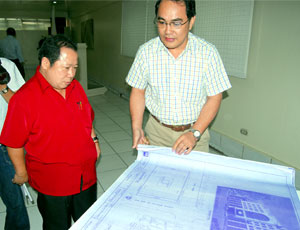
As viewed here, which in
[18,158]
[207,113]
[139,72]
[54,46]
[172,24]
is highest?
[172,24]

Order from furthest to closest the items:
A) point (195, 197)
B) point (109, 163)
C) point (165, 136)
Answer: point (109, 163), point (165, 136), point (195, 197)

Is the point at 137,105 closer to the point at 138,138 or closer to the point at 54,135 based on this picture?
the point at 138,138

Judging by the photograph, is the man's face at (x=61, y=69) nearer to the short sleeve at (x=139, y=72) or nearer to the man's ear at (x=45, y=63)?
the man's ear at (x=45, y=63)

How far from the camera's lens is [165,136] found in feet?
4.83

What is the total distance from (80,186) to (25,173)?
0.91 feet

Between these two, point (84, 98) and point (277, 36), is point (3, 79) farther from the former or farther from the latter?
point (277, 36)

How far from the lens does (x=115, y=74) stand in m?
7.22

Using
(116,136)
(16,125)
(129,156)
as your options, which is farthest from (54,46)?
(116,136)

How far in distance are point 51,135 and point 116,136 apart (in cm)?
286

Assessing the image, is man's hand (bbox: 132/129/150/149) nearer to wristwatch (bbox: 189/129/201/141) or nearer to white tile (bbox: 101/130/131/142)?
wristwatch (bbox: 189/129/201/141)

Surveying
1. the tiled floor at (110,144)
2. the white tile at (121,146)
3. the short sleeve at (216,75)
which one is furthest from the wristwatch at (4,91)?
the white tile at (121,146)

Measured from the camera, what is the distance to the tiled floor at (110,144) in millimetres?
2392

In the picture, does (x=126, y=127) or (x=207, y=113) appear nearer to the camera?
(x=207, y=113)

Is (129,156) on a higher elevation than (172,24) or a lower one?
lower
